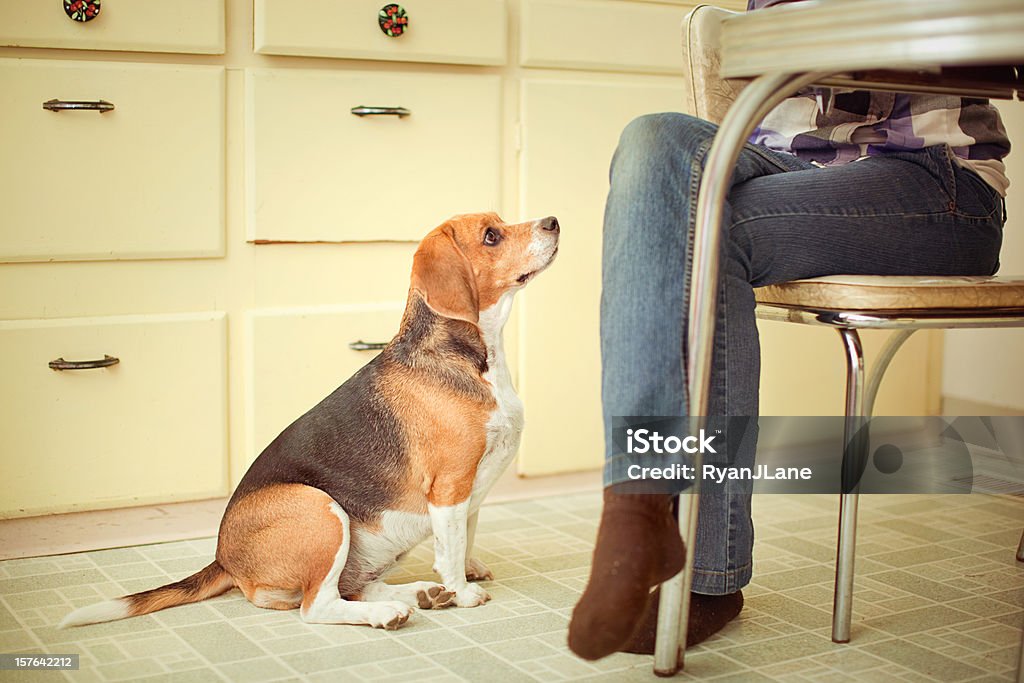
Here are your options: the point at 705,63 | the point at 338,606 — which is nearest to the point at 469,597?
the point at 338,606

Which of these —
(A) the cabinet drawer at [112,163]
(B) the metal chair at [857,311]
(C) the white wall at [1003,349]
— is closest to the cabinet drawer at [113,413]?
(A) the cabinet drawer at [112,163]

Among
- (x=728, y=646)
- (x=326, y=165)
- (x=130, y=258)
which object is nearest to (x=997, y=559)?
(x=728, y=646)

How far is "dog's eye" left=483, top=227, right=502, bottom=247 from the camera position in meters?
1.80

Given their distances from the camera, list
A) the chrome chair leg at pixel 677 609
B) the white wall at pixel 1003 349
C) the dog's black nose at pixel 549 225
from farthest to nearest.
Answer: the white wall at pixel 1003 349 → the dog's black nose at pixel 549 225 → the chrome chair leg at pixel 677 609

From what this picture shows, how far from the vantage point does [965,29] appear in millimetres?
1021

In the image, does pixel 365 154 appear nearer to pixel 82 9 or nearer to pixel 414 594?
pixel 82 9

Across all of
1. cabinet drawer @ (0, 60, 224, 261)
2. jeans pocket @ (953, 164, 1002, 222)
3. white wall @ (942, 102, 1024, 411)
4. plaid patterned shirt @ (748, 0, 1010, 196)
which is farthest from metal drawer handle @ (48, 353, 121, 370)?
white wall @ (942, 102, 1024, 411)

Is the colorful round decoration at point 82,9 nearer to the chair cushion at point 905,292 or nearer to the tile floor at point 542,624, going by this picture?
the tile floor at point 542,624

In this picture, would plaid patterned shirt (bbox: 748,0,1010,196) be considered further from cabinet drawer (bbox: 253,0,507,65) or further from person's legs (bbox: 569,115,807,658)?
cabinet drawer (bbox: 253,0,507,65)

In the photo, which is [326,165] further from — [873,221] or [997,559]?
[997,559]

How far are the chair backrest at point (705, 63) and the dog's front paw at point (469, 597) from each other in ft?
2.66

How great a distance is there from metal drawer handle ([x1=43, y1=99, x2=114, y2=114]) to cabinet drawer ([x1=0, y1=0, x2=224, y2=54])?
9 cm

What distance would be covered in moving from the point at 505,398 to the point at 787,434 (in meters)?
1.22

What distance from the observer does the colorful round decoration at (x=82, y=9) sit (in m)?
1.97
